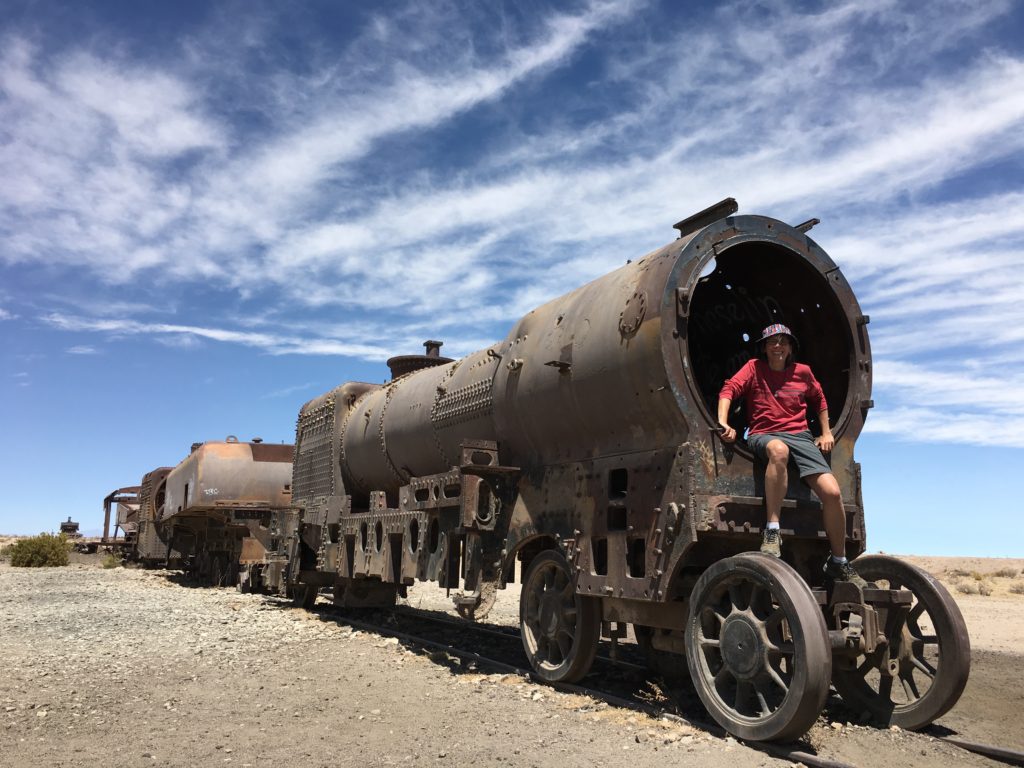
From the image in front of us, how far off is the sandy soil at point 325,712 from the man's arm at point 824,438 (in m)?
1.86

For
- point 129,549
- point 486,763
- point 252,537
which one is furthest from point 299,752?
point 129,549

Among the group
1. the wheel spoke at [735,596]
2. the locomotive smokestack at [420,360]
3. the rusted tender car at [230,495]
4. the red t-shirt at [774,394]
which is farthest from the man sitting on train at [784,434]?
the rusted tender car at [230,495]

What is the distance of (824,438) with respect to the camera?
605 cm

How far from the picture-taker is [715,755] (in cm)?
471

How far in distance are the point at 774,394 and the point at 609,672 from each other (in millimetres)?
3085

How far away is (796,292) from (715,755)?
3772mm

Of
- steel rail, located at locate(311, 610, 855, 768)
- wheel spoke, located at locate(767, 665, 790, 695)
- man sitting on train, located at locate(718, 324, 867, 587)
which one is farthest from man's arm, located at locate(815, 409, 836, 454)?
steel rail, located at locate(311, 610, 855, 768)

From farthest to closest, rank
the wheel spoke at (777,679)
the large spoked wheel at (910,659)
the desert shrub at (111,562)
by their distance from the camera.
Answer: the desert shrub at (111,562) → the large spoked wheel at (910,659) → the wheel spoke at (777,679)

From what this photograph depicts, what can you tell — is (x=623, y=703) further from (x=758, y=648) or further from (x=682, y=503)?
(x=682, y=503)

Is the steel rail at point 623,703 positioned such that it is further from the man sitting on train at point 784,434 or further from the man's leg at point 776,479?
the man's leg at point 776,479

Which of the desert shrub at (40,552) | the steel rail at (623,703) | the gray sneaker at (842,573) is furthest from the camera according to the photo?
the desert shrub at (40,552)

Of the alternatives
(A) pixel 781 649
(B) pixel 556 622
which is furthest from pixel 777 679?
(B) pixel 556 622

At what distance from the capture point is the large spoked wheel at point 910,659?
17.7ft

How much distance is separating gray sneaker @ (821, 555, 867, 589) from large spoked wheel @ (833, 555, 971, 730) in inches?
13.0
